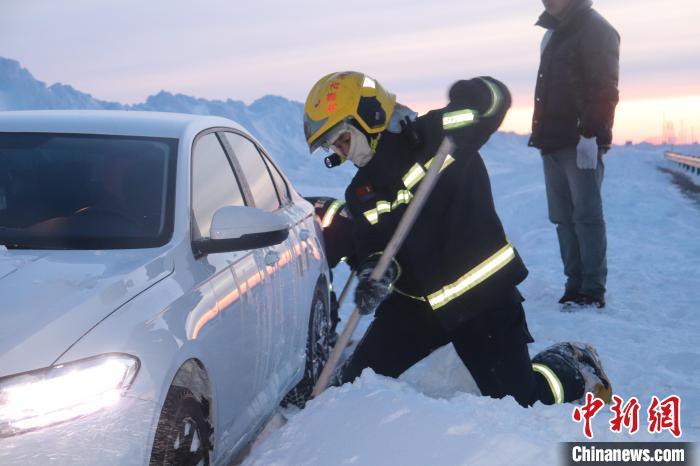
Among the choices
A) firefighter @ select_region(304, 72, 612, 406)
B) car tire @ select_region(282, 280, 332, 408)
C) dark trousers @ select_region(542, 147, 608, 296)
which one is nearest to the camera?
firefighter @ select_region(304, 72, 612, 406)

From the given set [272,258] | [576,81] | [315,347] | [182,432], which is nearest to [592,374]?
[315,347]

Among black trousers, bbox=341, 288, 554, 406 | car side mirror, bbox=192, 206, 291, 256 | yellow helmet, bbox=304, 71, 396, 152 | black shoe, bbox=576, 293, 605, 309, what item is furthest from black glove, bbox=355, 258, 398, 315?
black shoe, bbox=576, 293, 605, 309

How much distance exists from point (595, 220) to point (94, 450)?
17.6 feet

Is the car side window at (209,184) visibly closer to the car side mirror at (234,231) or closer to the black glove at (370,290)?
the car side mirror at (234,231)

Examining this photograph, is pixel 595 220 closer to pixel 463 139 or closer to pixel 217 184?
pixel 463 139

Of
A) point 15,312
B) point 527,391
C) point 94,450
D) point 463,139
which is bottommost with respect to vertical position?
point 527,391

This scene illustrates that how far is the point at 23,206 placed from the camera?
3.54m

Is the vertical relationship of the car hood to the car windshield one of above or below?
below

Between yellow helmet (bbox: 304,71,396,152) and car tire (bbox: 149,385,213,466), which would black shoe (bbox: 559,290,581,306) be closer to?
yellow helmet (bbox: 304,71,396,152)

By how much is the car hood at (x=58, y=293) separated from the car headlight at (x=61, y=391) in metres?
0.04

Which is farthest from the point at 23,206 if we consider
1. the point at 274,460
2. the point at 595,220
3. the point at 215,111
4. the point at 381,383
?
the point at 215,111

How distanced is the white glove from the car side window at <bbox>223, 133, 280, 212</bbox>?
298 cm

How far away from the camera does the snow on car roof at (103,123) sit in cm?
393

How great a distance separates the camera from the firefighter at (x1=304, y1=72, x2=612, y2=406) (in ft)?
13.1
